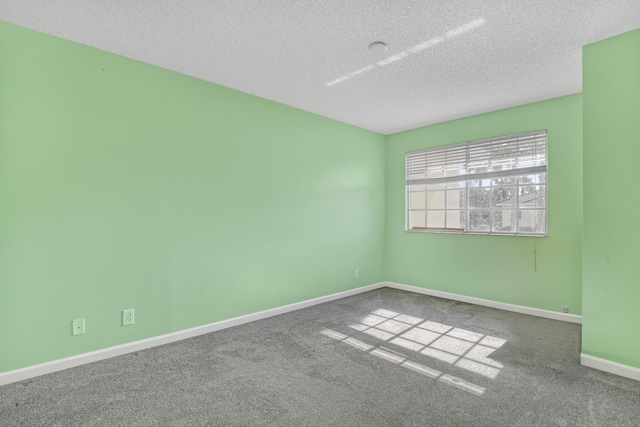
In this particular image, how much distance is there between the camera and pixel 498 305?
160 inches

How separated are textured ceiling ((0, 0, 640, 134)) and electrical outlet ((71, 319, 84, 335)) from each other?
224 centimetres

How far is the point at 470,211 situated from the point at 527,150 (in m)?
1.02

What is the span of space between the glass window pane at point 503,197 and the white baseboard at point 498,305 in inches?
50.1

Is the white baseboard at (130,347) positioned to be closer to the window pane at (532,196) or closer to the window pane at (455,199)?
the window pane at (455,199)

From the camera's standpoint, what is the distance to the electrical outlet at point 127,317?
271cm

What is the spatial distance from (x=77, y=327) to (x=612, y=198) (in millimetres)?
4351

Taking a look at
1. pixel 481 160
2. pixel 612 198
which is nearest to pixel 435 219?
pixel 481 160

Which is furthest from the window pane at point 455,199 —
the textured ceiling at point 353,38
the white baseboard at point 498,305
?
the textured ceiling at point 353,38

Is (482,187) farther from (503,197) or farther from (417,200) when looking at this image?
(417,200)

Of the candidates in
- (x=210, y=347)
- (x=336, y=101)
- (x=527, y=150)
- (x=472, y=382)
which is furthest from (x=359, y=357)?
(x=527, y=150)

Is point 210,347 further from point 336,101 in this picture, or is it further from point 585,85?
point 585,85

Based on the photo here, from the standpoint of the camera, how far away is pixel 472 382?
228 centimetres

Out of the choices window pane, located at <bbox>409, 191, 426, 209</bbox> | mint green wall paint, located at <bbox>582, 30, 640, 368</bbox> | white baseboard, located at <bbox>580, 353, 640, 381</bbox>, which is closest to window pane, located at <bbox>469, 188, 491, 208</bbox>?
window pane, located at <bbox>409, 191, 426, 209</bbox>

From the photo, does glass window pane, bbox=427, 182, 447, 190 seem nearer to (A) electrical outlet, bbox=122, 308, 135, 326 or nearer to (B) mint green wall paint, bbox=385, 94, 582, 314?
(B) mint green wall paint, bbox=385, 94, 582, 314
